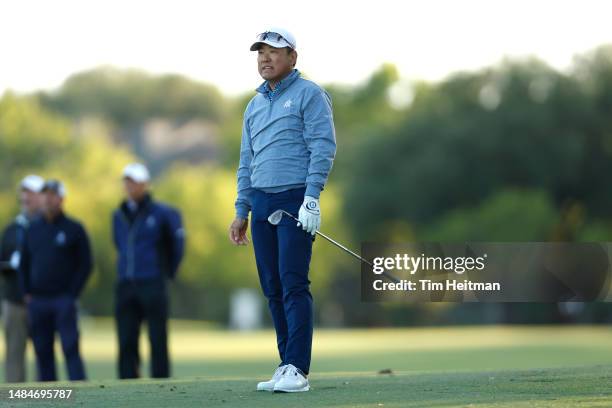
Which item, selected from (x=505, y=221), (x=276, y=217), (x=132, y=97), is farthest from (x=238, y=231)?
(x=132, y=97)

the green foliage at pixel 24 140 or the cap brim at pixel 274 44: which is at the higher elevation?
the green foliage at pixel 24 140

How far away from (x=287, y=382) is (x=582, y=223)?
52.0m

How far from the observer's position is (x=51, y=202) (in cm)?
1454

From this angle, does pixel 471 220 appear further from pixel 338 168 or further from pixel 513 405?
pixel 513 405

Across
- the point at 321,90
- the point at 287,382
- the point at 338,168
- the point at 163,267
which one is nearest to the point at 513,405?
the point at 287,382

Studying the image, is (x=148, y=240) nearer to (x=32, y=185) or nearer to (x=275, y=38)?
(x=32, y=185)

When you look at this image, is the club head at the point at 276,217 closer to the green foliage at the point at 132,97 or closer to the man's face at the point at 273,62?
the man's face at the point at 273,62

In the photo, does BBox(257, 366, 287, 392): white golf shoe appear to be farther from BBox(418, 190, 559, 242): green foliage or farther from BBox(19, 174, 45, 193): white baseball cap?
BBox(418, 190, 559, 242): green foliage

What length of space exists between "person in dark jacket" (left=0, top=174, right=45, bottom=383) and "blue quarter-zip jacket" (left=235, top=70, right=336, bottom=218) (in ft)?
21.4

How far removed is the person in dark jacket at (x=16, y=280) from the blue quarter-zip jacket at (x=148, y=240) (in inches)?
53.1

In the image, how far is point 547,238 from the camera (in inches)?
2307

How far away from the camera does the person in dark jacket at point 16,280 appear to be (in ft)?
51.5

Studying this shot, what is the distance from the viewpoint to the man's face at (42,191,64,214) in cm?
1452

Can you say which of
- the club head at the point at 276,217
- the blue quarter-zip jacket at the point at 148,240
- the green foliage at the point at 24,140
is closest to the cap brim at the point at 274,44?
the club head at the point at 276,217
